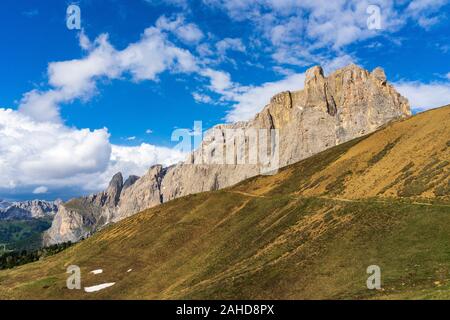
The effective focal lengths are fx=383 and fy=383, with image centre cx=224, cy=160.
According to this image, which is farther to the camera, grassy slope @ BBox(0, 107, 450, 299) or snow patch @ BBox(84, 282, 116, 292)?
snow patch @ BBox(84, 282, 116, 292)

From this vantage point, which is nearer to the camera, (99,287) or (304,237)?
→ (304,237)

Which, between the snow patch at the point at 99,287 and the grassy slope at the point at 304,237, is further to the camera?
the snow patch at the point at 99,287

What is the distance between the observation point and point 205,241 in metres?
84.5

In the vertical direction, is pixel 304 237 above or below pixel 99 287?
above

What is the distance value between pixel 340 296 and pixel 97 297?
47.5m

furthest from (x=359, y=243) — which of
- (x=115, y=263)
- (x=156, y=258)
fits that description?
(x=115, y=263)

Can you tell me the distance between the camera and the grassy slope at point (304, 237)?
155ft

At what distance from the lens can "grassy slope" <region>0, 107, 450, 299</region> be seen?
155 feet

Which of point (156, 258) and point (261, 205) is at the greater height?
point (261, 205)

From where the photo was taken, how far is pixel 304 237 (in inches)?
2507

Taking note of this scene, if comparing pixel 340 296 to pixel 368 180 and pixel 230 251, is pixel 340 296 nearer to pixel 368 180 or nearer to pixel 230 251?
pixel 230 251

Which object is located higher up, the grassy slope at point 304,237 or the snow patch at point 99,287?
the grassy slope at point 304,237

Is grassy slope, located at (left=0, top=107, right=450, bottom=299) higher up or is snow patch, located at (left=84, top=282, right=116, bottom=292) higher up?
grassy slope, located at (left=0, top=107, right=450, bottom=299)
